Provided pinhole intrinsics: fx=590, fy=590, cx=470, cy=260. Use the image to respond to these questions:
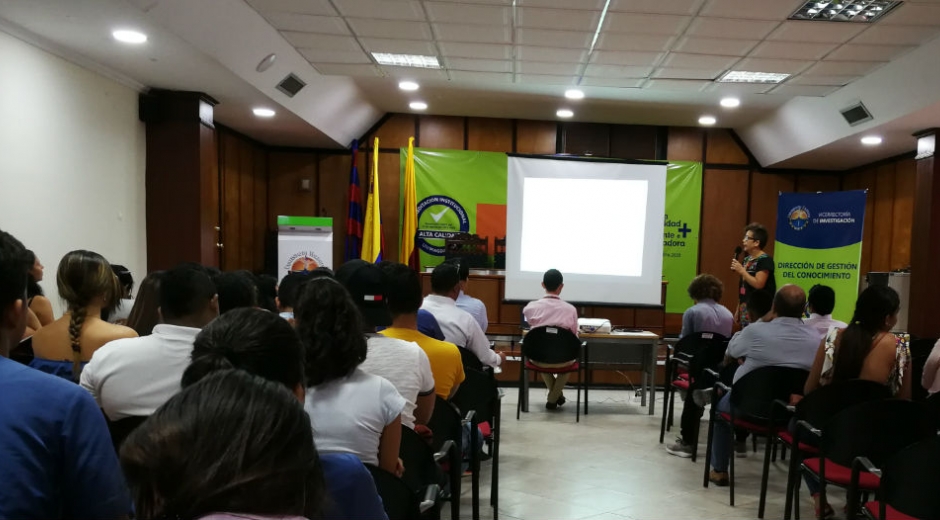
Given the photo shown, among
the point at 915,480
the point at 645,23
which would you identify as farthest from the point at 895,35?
the point at 915,480

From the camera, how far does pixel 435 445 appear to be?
8.14ft

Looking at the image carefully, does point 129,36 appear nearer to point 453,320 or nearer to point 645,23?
point 453,320

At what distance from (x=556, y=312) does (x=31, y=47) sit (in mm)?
4211

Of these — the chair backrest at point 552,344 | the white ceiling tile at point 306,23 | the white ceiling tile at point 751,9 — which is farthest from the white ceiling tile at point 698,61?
the white ceiling tile at point 306,23

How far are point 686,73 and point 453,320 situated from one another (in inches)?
140

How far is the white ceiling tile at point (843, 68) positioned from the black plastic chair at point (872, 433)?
11.7 feet

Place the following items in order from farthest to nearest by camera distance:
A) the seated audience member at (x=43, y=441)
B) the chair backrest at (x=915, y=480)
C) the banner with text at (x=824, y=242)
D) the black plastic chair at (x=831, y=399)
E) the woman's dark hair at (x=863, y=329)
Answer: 1. the banner with text at (x=824, y=242)
2. the woman's dark hair at (x=863, y=329)
3. the black plastic chair at (x=831, y=399)
4. the chair backrest at (x=915, y=480)
5. the seated audience member at (x=43, y=441)

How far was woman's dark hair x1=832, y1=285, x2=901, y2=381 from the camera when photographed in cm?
284

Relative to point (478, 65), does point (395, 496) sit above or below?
below

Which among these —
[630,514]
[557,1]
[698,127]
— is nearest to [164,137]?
[557,1]

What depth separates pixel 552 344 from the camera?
5.02 metres

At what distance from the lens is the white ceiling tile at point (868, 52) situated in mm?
4500

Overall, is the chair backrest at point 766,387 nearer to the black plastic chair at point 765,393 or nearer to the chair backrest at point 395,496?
the black plastic chair at point 765,393

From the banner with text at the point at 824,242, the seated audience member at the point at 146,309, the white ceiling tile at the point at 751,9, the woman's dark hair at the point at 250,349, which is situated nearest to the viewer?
the woman's dark hair at the point at 250,349
